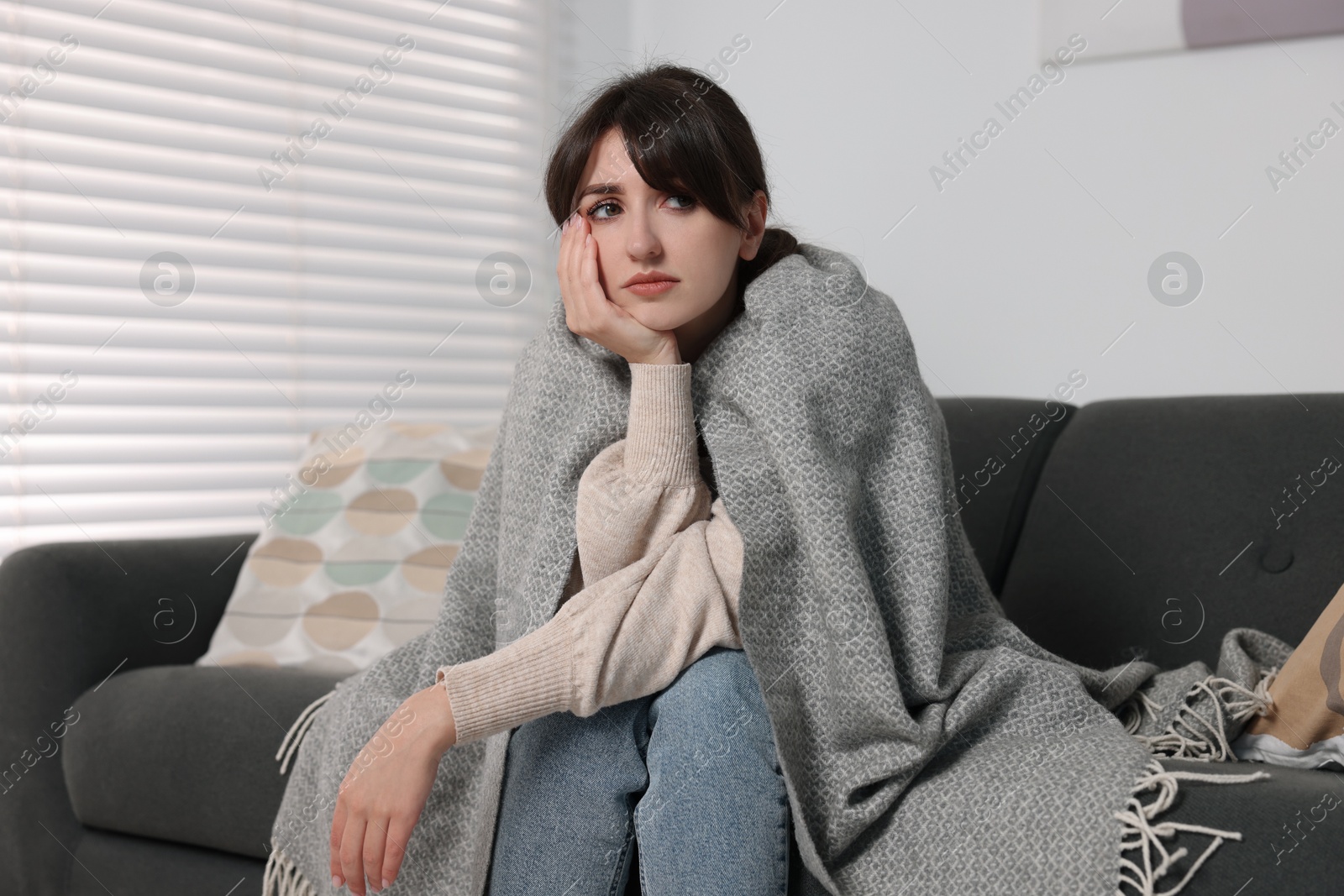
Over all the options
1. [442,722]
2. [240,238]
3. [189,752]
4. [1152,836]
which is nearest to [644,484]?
[442,722]

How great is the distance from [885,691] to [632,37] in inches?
74.8

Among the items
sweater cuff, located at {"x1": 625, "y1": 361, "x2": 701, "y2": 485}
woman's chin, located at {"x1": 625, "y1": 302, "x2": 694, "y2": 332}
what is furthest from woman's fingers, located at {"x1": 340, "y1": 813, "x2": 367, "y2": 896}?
woman's chin, located at {"x1": 625, "y1": 302, "x2": 694, "y2": 332}

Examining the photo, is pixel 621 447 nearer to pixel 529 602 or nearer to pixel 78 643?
pixel 529 602

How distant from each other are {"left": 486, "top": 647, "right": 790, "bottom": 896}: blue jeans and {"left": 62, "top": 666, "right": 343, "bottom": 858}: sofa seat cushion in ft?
1.41

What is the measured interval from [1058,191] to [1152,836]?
121cm

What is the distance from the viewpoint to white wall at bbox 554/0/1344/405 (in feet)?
5.16

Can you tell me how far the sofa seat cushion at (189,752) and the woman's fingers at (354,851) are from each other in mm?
411

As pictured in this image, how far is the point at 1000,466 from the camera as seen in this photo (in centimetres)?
155

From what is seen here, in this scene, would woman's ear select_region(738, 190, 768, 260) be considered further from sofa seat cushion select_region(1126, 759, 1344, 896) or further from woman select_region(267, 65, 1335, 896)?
sofa seat cushion select_region(1126, 759, 1344, 896)

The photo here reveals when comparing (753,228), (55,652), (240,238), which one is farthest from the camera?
(240,238)

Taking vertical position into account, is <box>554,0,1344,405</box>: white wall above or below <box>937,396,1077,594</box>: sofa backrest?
above

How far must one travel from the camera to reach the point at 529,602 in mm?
1009

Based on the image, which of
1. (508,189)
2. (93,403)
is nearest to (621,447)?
(93,403)

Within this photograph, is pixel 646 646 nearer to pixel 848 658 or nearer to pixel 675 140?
pixel 848 658
